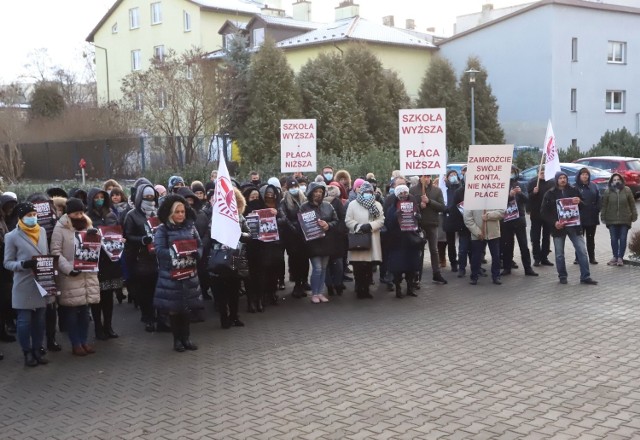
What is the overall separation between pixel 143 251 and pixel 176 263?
4.84 ft

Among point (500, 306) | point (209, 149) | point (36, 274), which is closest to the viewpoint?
point (36, 274)

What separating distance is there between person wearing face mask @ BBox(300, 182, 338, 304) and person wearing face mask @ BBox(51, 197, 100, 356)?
3517mm

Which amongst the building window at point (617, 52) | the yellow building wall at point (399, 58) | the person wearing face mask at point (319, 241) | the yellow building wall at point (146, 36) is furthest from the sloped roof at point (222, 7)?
the person wearing face mask at point (319, 241)

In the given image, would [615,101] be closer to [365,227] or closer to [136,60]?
[136,60]

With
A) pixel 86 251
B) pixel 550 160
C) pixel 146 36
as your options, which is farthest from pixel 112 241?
pixel 146 36

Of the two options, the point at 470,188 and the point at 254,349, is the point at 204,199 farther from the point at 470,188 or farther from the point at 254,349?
the point at 470,188

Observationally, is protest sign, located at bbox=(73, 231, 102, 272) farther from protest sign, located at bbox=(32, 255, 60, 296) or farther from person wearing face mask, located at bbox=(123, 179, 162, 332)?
person wearing face mask, located at bbox=(123, 179, 162, 332)

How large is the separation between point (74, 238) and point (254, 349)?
2.50 m

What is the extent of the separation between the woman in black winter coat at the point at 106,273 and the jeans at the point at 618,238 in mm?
9172

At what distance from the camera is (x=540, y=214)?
43.8 ft

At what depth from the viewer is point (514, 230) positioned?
12922 mm

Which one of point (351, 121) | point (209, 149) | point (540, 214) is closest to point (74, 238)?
point (540, 214)

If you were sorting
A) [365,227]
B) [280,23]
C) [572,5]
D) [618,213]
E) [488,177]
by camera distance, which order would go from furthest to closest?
[280,23], [572,5], [618,213], [488,177], [365,227]

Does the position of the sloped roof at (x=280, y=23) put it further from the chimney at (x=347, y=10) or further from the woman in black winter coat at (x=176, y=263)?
the woman in black winter coat at (x=176, y=263)
